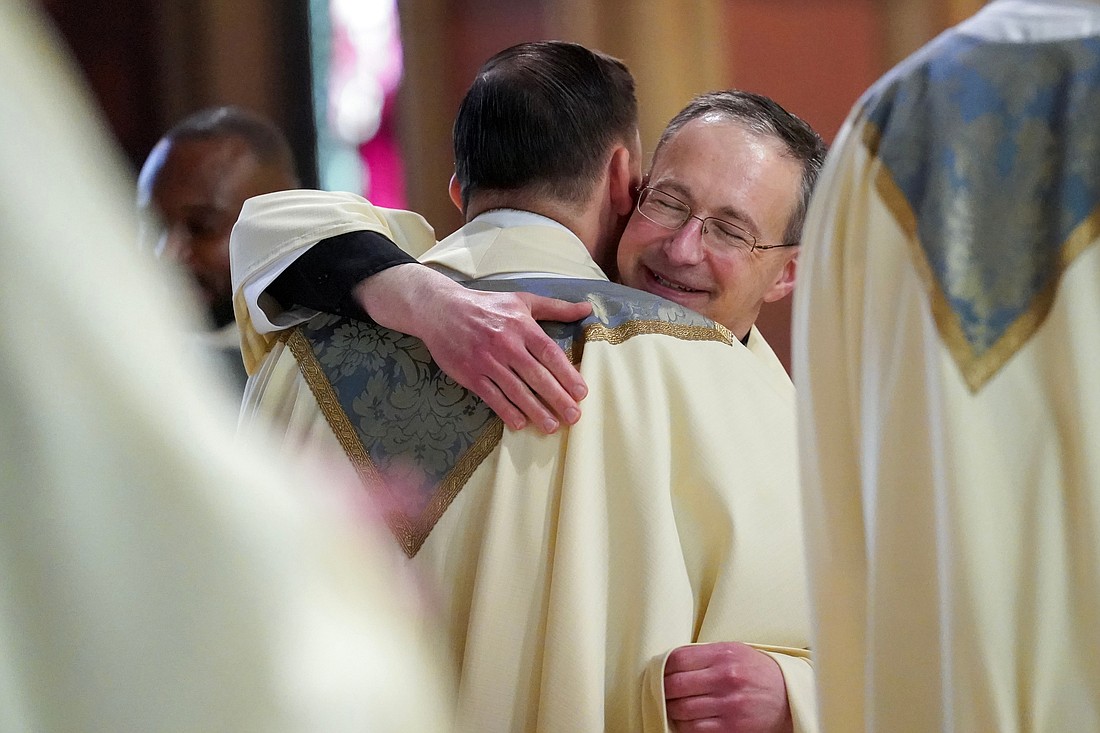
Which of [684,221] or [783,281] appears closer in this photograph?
[684,221]

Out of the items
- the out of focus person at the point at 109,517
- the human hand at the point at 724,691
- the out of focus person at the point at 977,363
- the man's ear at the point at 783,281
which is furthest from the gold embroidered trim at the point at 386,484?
the out of focus person at the point at 109,517

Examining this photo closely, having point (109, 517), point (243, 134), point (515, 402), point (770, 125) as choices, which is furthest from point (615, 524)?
point (243, 134)

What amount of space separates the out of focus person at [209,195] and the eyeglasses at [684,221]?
6.29 feet

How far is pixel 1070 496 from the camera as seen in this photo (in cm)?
115

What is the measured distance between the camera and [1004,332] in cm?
119

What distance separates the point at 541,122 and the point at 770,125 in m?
0.65

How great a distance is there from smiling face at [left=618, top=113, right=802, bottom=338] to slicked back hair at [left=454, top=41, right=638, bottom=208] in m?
0.27

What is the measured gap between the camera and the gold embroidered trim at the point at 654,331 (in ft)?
6.38

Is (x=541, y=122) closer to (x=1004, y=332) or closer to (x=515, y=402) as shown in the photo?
(x=515, y=402)

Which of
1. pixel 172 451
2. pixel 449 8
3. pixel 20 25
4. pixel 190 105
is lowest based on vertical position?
pixel 190 105

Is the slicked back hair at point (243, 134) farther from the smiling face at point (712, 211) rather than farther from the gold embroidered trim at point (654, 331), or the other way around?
the gold embroidered trim at point (654, 331)

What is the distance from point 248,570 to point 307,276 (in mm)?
1606

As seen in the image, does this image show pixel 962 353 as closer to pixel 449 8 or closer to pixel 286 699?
pixel 286 699

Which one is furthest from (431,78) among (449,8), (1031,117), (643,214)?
(1031,117)
